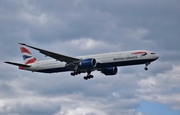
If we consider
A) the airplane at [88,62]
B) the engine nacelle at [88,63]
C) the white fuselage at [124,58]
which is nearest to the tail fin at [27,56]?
the airplane at [88,62]

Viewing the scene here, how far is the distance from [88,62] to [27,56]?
68.8ft

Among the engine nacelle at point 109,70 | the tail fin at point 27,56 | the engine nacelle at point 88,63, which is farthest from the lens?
the tail fin at point 27,56

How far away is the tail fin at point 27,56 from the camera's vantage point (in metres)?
110

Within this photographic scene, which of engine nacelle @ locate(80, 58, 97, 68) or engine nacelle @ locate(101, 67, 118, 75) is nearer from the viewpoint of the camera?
engine nacelle @ locate(80, 58, 97, 68)

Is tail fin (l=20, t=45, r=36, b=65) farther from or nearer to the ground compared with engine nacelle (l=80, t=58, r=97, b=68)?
farther from the ground

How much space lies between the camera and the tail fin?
4313 inches

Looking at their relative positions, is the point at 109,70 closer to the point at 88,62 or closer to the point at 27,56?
the point at 88,62

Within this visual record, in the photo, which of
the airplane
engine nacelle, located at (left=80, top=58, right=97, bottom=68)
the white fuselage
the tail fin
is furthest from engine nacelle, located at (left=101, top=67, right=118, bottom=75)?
the tail fin

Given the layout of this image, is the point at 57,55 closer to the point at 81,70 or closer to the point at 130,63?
the point at 81,70

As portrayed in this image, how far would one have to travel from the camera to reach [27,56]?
112m

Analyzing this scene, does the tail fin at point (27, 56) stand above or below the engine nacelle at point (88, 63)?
above

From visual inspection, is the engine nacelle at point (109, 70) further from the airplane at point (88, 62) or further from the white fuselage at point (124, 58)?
the white fuselage at point (124, 58)

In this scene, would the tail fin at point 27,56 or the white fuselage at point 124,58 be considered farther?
the tail fin at point 27,56

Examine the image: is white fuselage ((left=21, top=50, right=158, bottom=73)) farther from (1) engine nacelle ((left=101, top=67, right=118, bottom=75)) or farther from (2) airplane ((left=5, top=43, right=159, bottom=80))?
(1) engine nacelle ((left=101, top=67, right=118, bottom=75))
